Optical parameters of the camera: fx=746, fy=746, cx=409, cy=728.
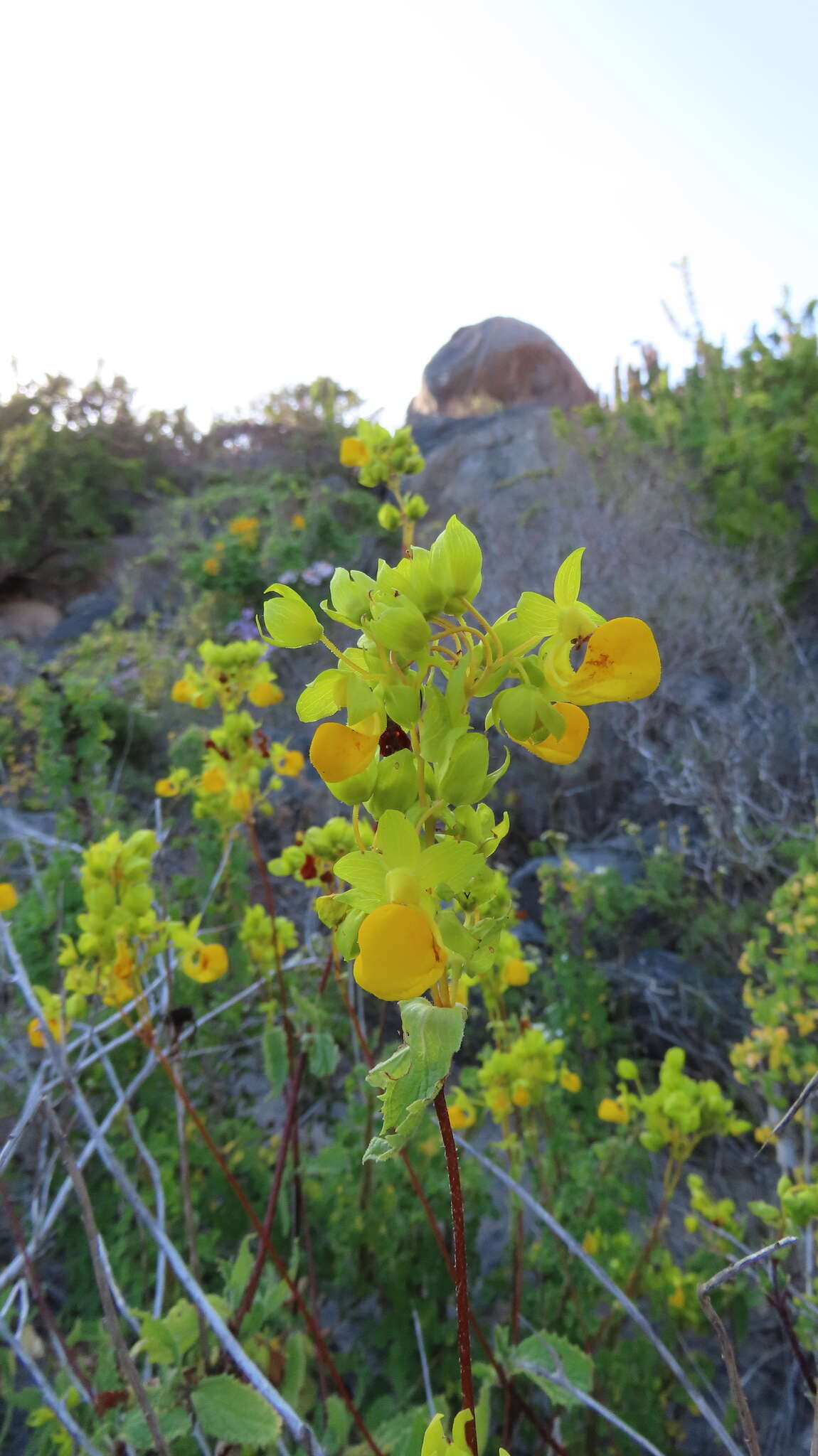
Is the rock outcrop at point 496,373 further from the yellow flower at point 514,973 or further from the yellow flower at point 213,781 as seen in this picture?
the yellow flower at point 514,973

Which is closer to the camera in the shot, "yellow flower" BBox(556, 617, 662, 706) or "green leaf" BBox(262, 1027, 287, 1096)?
"yellow flower" BBox(556, 617, 662, 706)

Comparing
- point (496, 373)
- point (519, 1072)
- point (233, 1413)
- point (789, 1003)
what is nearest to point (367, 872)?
point (233, 1413)

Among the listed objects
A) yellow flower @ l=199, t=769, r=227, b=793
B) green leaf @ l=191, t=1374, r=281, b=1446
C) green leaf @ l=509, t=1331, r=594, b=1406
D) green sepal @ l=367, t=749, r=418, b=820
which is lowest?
green leaf @ l=509, t=1331, r=594, b=1406

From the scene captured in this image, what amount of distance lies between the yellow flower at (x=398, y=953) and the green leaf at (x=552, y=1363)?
66cm

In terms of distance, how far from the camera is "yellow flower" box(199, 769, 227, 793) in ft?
6.11

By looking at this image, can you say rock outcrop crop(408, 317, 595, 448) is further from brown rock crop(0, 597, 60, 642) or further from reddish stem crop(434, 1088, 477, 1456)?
reddish stem crop(434, 1088, 477, 1456)

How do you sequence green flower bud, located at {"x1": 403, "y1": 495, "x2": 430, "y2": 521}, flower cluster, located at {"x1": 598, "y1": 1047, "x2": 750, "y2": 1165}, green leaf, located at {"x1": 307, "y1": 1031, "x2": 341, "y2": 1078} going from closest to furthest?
green leaf, located at {"x1": 307, "y1": 1031, "x2": 341, "y2": 1078} < flower cluster, located at {"x1": 598, "y1": 1047, "x2": 750, "y2": 1165} < green flower bud, located at {"x1": 403, "y1": 495, "x2": 430, "y2": 521}

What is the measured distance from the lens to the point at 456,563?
21.4 inches

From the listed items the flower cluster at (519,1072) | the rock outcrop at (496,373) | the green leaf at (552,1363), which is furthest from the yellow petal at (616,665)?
the rock outcrop at (496,373)

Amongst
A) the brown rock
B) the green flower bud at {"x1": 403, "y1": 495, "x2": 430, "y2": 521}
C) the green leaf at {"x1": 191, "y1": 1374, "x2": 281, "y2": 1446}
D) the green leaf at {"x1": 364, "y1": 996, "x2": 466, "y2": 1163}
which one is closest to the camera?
the green leaf at {"x1": 364, "y1": 996, "x2": 466, "y2": 1163}

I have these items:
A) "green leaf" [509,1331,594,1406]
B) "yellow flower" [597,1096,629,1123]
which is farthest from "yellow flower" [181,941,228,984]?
"yellow flower" [597,1096,629,1123]

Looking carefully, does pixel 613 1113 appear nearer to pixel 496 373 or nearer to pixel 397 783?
pixel 397 783

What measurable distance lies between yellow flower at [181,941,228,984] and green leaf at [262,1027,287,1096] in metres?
0.15

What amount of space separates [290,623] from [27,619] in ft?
31.3
